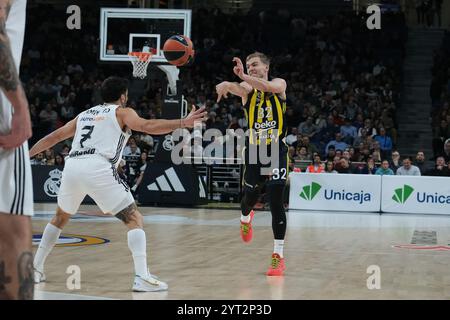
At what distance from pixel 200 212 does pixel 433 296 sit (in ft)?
33.7

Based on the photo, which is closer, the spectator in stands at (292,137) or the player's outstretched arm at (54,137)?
the player's outstretched arm at (54,137)

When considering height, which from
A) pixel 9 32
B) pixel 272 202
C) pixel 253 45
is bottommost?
pixel 272 202

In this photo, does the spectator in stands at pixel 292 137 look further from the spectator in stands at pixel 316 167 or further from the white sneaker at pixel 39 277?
the white sneaker at pixel 39 277

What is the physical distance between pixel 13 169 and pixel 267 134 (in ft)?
15.5

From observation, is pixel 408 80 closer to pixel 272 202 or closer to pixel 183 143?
pixel 183 143

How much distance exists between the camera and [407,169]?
1789cm

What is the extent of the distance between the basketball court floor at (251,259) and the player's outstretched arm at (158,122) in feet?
4.34

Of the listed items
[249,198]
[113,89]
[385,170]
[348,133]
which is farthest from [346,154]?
[113,89]

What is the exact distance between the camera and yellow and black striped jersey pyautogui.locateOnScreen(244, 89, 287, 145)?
26.4ft

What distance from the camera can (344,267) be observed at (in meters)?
8.38

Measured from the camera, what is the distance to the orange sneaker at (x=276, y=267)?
7668 millimetres

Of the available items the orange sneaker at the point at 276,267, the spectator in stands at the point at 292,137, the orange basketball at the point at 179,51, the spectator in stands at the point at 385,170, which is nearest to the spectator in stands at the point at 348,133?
the spectator in stands at the point at 292,137

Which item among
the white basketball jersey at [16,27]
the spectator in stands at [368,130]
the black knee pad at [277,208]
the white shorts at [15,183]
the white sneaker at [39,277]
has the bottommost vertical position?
the white sneaker at [39,277]
